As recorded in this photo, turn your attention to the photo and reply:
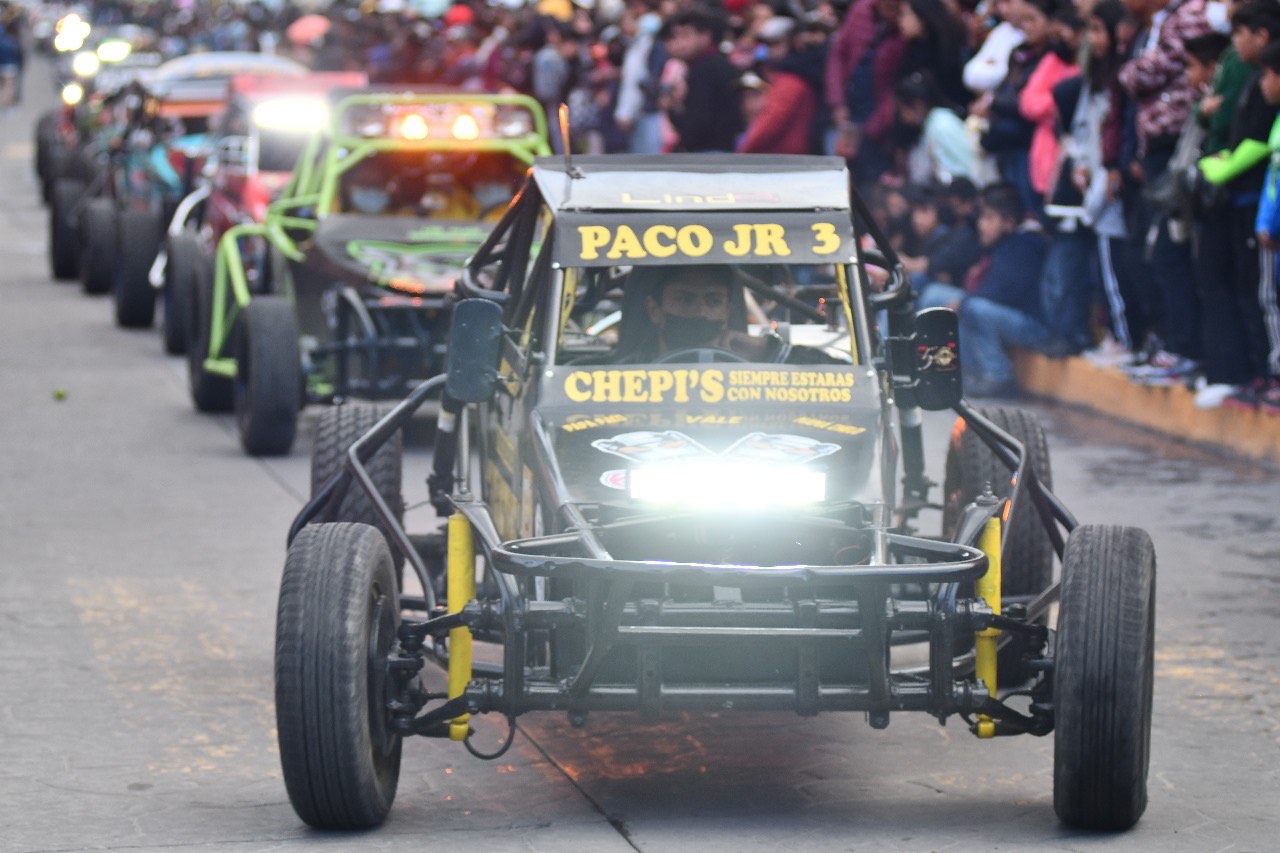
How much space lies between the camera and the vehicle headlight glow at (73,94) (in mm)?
25672

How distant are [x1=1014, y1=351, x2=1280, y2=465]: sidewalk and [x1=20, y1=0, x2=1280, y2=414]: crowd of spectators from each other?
0.12 m

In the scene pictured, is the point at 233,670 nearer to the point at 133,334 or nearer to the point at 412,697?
the point at 412,697

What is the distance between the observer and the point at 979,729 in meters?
5.40

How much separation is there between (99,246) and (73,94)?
761cm

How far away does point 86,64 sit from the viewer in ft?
97.8

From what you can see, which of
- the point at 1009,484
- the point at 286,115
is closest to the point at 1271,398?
the point at 1009,484

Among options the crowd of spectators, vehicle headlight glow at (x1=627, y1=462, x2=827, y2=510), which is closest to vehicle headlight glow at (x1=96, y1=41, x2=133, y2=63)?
the crowd of spectators

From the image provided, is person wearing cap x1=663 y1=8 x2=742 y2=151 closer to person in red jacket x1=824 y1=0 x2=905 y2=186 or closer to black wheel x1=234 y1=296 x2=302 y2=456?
person in red jacket x1=824 y1=0 x2=905 y2=186

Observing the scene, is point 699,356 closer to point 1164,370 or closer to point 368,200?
point 1164,370

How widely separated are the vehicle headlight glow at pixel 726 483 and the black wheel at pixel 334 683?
0.75m

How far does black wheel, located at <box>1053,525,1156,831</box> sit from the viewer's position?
17.0ft

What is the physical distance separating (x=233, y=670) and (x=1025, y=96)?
24.4ft

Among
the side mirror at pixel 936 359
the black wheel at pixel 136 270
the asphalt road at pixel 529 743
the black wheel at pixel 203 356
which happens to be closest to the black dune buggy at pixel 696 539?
the side mirror at pixel 936 359

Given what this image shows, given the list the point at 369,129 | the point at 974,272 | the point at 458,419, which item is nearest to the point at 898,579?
the point at 458,419
